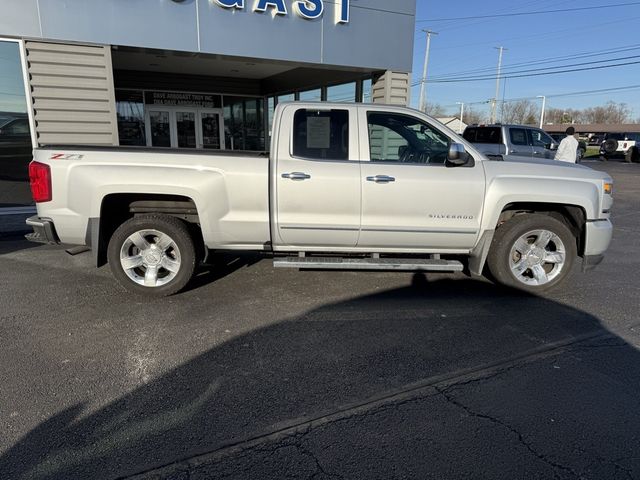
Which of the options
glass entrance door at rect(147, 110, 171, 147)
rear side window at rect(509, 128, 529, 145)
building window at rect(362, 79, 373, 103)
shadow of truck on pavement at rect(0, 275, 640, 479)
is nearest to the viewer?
shadow of truck on pavement at rect(0, 275, 640, 479)

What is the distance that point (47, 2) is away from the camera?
726 centimetres

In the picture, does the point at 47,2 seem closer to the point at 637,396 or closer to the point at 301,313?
the point at 301,313

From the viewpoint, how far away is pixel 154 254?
15.6ft

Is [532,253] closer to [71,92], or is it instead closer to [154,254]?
[154,254]

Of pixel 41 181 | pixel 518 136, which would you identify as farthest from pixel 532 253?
pixel 518 136

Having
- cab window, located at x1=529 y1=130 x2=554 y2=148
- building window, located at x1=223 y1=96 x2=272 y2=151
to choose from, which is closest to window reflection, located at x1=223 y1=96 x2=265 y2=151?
building window, located at x1=223 y1=96 x2=272 y2=151

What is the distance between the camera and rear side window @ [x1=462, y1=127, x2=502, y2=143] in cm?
1516

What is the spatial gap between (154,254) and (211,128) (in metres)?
12.0

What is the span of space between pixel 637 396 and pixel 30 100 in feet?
29.3

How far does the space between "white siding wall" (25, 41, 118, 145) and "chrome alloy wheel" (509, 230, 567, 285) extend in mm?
6979

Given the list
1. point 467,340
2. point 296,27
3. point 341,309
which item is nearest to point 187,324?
point 341,309

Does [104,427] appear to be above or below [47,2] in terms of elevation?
below

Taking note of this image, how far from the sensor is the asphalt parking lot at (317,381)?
2445 millimetres

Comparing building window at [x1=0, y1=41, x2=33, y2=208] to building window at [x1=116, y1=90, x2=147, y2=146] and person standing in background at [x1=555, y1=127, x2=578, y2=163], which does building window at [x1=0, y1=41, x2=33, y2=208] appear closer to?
building window at [x1=116, y1=90, x2=147, y2=146]
